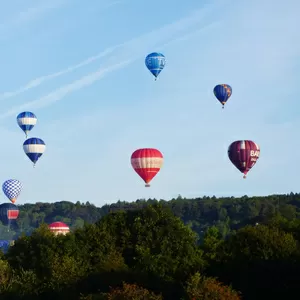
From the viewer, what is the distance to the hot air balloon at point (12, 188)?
Result: 158875 millimetres

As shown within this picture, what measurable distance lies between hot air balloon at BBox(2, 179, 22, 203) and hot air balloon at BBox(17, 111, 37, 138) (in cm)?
2178

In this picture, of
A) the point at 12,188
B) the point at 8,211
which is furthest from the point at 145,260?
the point at 8,211

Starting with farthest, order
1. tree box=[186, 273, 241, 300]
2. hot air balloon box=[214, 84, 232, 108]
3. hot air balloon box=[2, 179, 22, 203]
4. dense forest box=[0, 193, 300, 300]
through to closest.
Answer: hot air balloon box=[2, 179, 22, 203] < hot air balloon box=[214, 84, 232, 108] < dense forest box=[0, 193, 300, 300] < tree box=[186, 273, 241, 300]

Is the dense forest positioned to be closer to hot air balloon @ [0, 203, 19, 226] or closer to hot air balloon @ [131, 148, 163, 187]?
hot air balloon @ [131, 148, 163, 187]

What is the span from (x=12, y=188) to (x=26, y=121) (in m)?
23.0

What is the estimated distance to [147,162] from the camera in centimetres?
11000

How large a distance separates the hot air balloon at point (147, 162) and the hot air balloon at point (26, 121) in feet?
113

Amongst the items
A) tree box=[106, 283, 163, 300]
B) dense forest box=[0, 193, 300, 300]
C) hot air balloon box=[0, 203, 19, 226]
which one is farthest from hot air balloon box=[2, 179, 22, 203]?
tree box=[106, 283, 163, 300]

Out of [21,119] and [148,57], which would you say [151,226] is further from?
[21,119]

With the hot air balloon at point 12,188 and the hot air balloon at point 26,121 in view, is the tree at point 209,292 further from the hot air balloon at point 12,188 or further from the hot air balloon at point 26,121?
the hot air balloon at point 12,188

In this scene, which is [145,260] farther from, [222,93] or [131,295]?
[222,93]

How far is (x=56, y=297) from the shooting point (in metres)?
71.2

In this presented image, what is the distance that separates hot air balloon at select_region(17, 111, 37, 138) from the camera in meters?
140

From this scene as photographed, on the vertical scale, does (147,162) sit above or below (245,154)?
below
